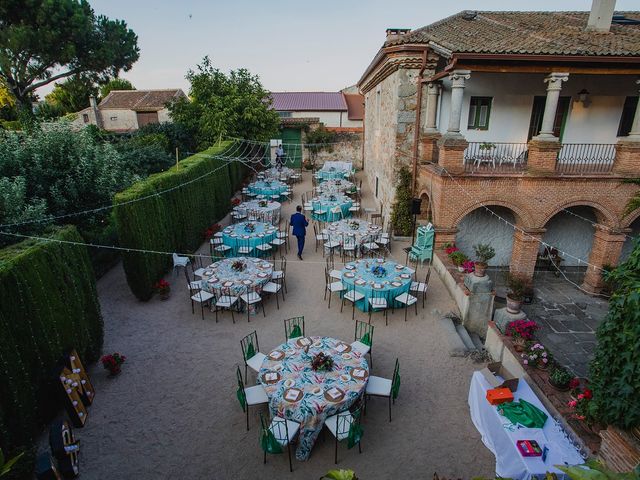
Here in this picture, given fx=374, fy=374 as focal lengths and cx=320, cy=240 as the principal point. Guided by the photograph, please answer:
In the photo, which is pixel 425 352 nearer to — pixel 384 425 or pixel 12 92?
pixel 384 425

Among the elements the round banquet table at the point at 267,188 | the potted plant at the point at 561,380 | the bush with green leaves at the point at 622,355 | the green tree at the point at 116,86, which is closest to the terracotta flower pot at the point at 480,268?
the potted plant at the point at 561,380

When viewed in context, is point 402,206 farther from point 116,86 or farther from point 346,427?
point 116,86

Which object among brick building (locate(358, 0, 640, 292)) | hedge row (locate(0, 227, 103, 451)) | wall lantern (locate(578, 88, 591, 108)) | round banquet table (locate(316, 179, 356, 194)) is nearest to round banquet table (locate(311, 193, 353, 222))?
brick building (locate(358, 0, 640, 292))

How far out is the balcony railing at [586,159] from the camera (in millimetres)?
11728

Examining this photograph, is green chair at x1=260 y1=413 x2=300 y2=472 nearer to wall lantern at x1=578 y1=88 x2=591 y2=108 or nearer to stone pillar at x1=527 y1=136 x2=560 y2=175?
stone pillar at x1=527 y1=136 x2=560 y2=175

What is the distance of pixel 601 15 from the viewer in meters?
12.4

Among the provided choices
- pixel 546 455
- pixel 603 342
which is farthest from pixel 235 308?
pixel 603 342

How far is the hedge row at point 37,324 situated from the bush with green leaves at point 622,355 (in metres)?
7.85

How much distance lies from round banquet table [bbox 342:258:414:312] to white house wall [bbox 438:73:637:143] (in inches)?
261

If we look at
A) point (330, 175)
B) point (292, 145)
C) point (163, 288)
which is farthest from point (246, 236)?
point (292, 145)

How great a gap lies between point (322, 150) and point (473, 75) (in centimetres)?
1645

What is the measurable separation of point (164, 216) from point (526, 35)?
42.3ft

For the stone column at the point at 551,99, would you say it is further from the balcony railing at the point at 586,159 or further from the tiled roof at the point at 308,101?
the tiled roof at the point at 308,101

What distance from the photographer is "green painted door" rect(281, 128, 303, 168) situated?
29000mm
